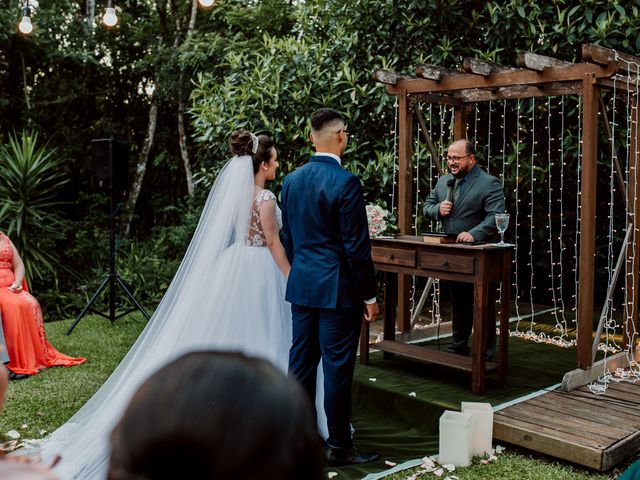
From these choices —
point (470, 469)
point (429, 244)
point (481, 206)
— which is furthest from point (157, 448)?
point (481, 206)

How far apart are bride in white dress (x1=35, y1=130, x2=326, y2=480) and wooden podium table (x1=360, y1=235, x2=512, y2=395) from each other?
962 mm

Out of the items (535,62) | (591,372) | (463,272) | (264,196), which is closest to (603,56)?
(535,62)

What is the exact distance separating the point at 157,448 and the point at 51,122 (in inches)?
479

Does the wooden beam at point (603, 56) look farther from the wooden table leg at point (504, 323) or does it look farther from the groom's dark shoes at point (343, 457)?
the groom's dark shoes at point (343, 457)

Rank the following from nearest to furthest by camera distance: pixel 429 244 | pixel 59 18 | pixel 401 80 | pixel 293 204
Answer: pixel 293 204 → pixel 429 244 → pixel 401 80 → pixel 59 18

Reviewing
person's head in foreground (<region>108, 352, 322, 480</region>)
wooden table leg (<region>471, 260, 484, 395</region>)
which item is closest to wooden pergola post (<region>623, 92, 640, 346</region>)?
wooden table leg (<region>471, 260, 484, 395</region>)

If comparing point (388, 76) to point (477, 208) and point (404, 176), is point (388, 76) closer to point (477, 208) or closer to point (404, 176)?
point (404, 176)

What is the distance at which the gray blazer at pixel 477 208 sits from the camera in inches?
195

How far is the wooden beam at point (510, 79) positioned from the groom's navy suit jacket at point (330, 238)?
1.91 meters

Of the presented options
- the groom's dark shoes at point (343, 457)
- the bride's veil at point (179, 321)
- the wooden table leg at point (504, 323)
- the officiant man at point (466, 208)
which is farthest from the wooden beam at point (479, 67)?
the groom's dark shoes at point (343, 457)

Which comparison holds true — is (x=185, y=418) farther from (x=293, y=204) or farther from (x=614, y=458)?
(x=614, y=458)

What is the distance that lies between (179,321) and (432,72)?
2682 mm

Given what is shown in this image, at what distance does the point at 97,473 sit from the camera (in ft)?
11.4

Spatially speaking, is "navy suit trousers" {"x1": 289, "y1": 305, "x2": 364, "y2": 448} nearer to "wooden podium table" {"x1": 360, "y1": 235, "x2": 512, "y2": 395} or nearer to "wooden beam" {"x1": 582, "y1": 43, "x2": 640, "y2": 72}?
"wooden podium table" {"x1": 360, "y1": 235, "x2": 512, "y2": 395}
